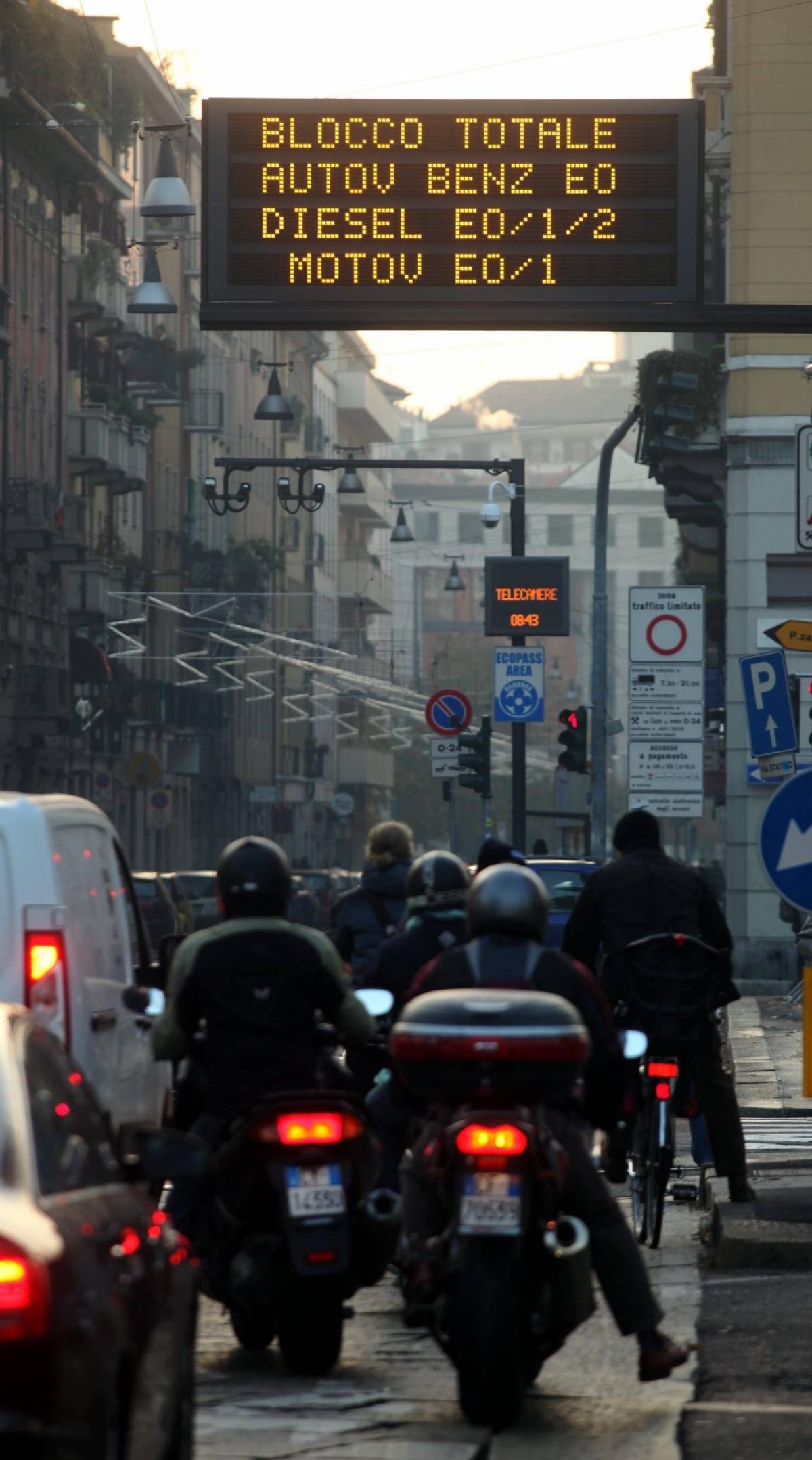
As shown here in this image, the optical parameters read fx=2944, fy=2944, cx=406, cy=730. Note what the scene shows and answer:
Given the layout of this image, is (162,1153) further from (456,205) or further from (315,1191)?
→ (456,205)

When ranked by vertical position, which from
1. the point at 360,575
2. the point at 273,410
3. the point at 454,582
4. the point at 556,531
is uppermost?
the point at 556,531

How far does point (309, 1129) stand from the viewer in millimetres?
8352

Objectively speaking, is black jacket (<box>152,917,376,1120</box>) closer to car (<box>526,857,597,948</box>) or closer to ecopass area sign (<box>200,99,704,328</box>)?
ecopass area sign (<box>200,99,704,328</box>)

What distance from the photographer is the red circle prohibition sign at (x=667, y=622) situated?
74.8 ft

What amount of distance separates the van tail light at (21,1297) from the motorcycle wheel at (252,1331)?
420 cm

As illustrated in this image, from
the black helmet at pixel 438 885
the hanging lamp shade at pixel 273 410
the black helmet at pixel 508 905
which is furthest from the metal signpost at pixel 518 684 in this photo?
the black helmet at pixel 508 905

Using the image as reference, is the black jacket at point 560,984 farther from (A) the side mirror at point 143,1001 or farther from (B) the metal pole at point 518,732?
(B) the metal pole at point 518,732

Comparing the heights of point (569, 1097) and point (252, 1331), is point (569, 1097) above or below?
above

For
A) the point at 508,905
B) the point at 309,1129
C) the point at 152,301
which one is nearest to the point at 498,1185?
the point at 508,905

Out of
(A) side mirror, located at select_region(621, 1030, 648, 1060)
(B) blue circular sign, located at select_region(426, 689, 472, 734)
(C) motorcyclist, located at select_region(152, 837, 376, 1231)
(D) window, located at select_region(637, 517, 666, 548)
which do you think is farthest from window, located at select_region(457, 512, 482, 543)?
(A) side mirror, located at select_region(621, 1030, 648, 1060)

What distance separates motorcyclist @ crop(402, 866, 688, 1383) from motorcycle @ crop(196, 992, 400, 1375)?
0.38m

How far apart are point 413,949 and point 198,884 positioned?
37.6 m

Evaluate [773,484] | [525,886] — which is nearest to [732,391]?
[773,484]

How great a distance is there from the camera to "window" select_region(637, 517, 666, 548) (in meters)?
190
